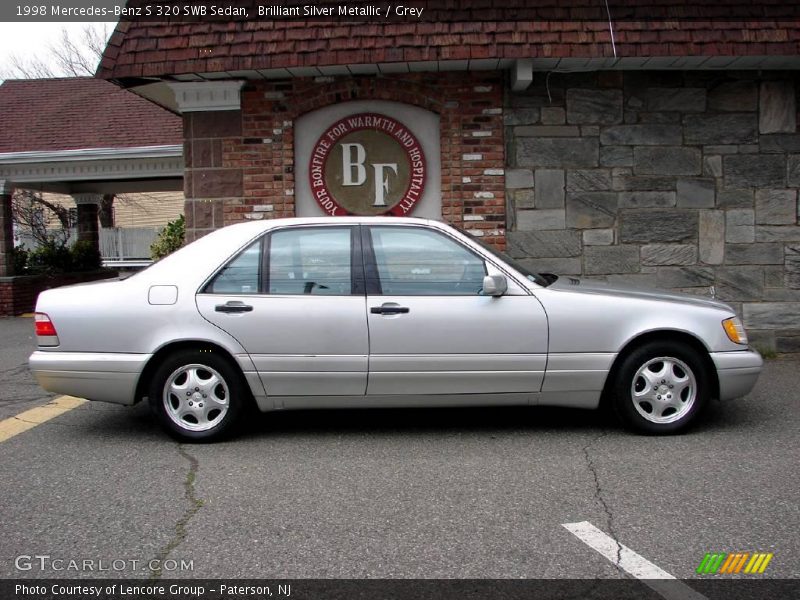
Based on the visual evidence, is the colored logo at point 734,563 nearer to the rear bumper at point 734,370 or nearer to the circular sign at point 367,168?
the rear bumper at point 734,370

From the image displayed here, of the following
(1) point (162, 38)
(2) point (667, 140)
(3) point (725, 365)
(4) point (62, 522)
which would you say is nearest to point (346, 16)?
(1) point (162, 38)

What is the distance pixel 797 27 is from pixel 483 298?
4.90m

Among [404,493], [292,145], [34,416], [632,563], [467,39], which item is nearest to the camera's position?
[632,563]

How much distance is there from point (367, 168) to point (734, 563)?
19.9 feet

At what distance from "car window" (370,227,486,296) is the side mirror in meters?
0.15

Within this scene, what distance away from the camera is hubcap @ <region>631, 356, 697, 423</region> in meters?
5.37

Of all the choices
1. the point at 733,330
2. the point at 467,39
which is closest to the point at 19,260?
the point at 467,39

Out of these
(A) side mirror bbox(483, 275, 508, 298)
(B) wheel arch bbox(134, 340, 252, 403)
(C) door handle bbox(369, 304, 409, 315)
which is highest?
(A) side mirror bbox(483, 275, 508, 298)

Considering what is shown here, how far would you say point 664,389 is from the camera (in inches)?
212

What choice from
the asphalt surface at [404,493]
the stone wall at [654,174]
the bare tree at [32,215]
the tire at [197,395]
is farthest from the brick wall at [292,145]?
the bare tree at [32,215]

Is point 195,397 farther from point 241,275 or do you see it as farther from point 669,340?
point 669,340

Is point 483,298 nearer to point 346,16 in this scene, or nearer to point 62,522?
point 62,522

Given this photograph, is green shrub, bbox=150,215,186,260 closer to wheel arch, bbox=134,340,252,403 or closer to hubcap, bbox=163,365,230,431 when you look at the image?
wheel arch, bbox=134,340,252,403

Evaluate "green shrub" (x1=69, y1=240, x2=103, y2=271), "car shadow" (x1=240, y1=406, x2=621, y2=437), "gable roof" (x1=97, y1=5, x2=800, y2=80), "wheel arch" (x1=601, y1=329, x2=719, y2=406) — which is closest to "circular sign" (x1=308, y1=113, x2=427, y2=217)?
"gable roof" (x1=97, y1=5, x2=800, y2=80)
